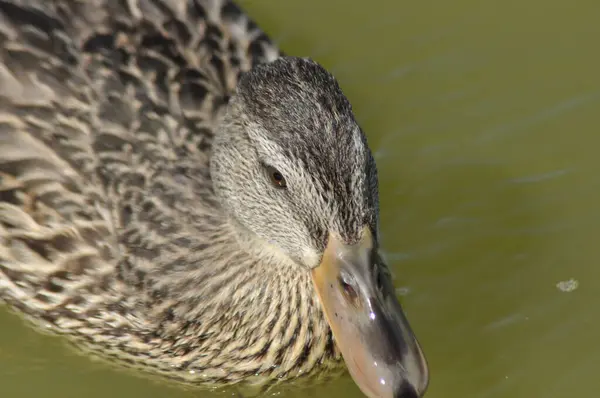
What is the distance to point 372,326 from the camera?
12.7 ft

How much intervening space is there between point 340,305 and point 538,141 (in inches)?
93.7

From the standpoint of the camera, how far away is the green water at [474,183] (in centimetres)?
512

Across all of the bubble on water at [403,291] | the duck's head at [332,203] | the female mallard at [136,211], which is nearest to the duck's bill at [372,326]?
the duck's head at [332,203]

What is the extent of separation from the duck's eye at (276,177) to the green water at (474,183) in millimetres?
1435

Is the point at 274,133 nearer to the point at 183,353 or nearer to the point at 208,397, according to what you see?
the point at 183,353

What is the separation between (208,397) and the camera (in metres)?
5.02

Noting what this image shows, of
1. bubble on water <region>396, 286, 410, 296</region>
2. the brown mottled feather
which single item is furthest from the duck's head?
bubble on water <region>396, 286, 410, 296</region>

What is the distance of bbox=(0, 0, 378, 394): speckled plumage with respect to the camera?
461 centimetres

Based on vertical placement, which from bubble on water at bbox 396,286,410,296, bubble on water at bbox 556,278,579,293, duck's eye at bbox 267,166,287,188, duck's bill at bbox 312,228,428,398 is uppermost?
duck's eye at bbox 267,166,287,188

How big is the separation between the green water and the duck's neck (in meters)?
0.41

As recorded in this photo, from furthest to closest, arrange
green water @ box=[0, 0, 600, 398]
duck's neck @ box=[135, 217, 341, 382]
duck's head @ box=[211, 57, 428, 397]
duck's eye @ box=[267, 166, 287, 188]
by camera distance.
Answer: green water @ box=[0, 0, 600, 398], duck's neck @ box=[135, 217, 341, 382], duck's eye @ box=[267, 166, 287, 188], duck's head @ box=[211, 57, 428, 397]

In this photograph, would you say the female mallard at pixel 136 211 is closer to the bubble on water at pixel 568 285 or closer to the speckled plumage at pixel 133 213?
the speckled plumage at pixel 133 213

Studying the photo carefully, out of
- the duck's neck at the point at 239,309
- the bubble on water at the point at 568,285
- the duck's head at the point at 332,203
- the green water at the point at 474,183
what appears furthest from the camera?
the bubble on water at the point at 568,285

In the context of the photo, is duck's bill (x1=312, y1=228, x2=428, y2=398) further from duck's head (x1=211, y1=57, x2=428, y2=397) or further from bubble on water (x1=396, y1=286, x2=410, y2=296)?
bubble on water (x1=396, y1=286, x2=410, y2=296)
